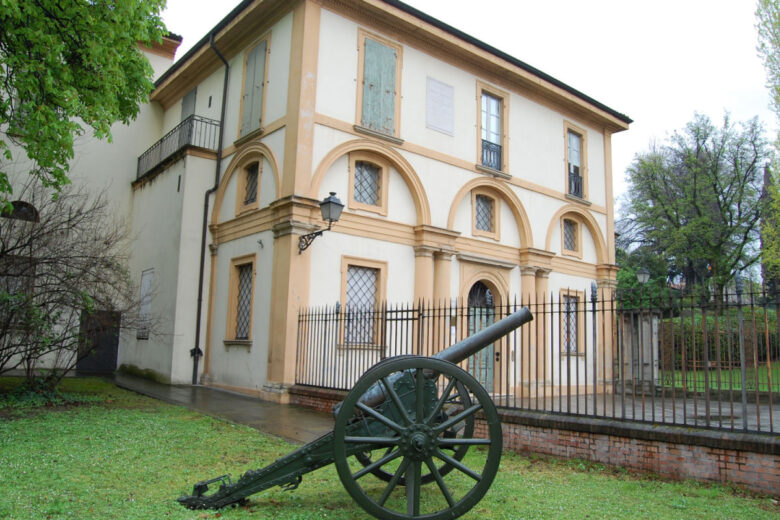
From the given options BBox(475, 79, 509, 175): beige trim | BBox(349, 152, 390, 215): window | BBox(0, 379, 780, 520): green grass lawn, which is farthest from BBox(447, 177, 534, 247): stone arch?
BBox(0, 379, 780, 520): green grass lawn

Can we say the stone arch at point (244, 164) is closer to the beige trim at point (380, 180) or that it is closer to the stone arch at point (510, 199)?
the beige trim at point (380, 180)

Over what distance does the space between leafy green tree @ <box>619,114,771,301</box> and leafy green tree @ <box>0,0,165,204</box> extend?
2664 cm

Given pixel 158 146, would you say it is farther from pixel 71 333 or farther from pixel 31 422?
pixel 31 422

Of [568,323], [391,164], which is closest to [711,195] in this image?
[391,164]

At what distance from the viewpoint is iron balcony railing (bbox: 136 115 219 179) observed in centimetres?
1585

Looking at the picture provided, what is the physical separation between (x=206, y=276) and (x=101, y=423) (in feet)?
22.5

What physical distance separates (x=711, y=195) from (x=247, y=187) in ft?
79.9

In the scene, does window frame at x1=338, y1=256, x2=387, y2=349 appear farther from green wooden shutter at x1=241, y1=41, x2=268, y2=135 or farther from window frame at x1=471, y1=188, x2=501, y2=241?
green wooden shutter at x1=241, y1=41, x2=268, y2=135

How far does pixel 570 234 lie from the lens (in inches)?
753

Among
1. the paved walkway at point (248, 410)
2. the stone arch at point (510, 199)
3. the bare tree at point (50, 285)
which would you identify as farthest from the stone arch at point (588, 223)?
the bare tree at point (50, 285)

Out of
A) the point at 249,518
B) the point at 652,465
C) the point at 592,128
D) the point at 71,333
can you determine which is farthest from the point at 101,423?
the point at 592,128

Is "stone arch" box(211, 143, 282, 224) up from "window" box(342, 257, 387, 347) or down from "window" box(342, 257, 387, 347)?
up

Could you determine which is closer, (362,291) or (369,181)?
(362,291)

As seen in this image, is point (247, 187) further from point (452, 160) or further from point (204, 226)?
point (452, 160)
